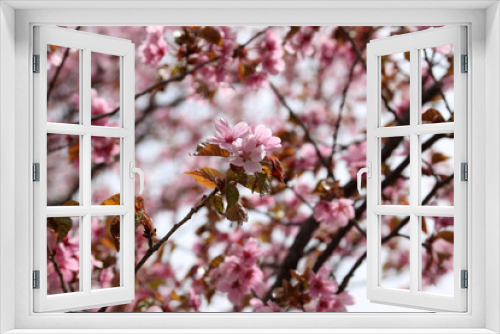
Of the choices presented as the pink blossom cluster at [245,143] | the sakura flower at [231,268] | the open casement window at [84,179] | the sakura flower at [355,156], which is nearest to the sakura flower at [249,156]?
the pink blossom cluster at [245,143]

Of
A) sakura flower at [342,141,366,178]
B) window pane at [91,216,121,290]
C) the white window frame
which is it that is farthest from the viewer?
sakura flower at [342,141,366,178]

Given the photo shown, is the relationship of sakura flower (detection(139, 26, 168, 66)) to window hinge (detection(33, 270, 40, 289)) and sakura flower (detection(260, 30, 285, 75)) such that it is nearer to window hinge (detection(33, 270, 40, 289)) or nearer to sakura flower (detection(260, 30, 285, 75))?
sakura flower (detection(260, 30, 285, 75))

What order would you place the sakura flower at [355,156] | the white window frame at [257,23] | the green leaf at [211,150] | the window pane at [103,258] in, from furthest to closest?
the sakura flower at [355,156]
the window pane at [103,258]
the green leaf at [211,150]
the white window frame at [257,23]

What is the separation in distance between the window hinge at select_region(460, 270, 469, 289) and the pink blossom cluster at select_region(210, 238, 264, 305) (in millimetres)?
1111

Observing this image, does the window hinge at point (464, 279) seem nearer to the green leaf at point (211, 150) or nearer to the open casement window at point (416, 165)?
the open casement window at point (416, 165)

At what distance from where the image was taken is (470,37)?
5.87 ft

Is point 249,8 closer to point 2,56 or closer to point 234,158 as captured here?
point 234,158

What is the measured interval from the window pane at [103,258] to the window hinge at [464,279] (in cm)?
157

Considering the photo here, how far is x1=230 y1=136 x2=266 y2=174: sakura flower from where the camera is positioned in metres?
2.11

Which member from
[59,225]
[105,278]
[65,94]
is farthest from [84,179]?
[65,94]

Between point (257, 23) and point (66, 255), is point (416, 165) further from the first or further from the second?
point (66, 255)

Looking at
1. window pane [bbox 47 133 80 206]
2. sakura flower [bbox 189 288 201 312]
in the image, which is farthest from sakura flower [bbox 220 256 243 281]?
window pane [bbox 47 133 80 206]

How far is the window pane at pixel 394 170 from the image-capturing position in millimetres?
2695

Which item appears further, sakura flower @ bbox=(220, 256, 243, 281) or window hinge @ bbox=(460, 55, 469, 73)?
sakura flower @ bbox=(220, 256, 243, 281)
